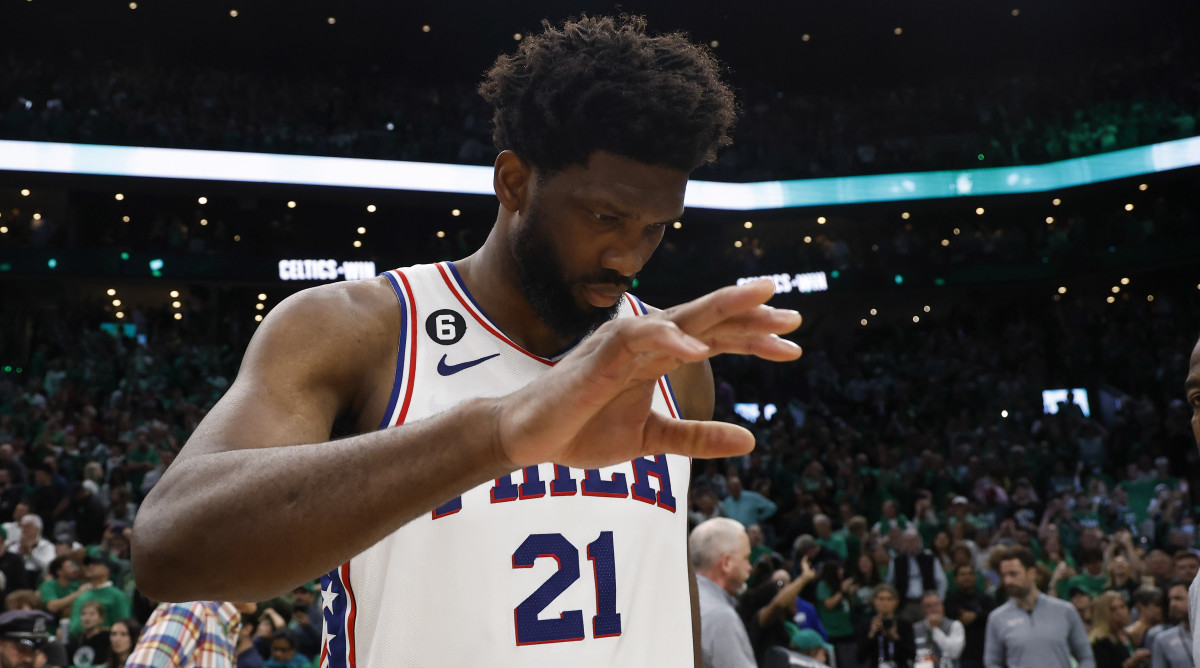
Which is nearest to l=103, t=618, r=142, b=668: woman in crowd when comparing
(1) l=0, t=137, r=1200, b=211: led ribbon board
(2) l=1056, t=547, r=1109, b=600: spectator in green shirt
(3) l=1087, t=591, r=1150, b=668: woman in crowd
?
(3) l=1087, t=591, r=1150, b=668: woman in crowd

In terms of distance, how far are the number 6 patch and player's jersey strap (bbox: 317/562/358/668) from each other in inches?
17.4

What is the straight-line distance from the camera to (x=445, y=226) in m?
21.4

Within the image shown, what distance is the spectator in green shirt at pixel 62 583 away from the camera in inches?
289

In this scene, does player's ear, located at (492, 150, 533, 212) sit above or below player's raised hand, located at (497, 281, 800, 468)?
above

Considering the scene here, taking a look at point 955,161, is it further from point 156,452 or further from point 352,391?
point 352,391

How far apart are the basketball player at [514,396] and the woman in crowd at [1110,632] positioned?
6.08 metres

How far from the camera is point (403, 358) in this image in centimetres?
196


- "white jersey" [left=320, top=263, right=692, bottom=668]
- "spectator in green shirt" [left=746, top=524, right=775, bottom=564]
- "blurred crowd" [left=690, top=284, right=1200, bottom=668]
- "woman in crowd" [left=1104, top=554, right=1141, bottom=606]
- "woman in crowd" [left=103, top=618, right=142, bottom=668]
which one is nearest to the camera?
"white jersey" [left=320, top=263, right=692, bottom=668]

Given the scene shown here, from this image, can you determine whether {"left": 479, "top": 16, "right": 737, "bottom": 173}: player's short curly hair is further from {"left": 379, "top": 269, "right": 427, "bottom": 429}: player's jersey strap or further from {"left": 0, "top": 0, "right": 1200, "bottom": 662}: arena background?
{"left": 0, "top": 0, "right": 1200, "bottom": 662}: arena background

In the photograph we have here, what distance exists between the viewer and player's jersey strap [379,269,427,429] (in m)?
1.88

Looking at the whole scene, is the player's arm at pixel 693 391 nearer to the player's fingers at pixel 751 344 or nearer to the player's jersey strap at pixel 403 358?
the player's jersey strap at pixel 403 358

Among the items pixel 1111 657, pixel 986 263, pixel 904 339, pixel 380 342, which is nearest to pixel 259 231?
pixel 904 339

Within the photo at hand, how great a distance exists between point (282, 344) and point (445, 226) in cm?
1993

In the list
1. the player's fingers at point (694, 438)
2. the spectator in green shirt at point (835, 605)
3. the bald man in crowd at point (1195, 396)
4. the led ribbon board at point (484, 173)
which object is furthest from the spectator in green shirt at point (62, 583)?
the led ribbon board at point (484, 173)
